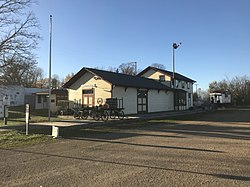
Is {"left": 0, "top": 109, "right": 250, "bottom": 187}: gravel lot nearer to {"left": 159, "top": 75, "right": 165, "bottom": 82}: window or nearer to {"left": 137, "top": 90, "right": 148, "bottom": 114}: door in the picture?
{"left": 137, "top": 90, "right": 148, "bottom": 114}: door

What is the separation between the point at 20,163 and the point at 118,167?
2.79 metres

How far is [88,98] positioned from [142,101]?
6.32 metres

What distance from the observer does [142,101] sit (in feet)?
95.7

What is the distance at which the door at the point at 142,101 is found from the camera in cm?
2848

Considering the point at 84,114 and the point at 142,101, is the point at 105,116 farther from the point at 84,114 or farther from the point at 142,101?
the point at 142,101

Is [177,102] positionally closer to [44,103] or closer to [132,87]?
[132,87]

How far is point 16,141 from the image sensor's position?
430 inches

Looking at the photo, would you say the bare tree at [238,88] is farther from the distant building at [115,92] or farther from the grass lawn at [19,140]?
the grass lawn at [19,140]

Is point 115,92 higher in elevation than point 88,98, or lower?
higher

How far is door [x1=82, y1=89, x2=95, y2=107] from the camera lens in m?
26.8

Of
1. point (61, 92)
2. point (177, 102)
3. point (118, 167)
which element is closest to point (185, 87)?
point (177, 102)

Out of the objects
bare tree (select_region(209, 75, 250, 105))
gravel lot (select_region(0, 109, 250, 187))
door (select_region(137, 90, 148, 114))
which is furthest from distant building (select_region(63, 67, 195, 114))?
bare tree (select_region(209, 75, 250, 105))

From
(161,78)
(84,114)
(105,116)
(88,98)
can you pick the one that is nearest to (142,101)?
(88,98)

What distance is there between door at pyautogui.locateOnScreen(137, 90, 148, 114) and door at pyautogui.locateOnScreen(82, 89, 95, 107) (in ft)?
17.3
